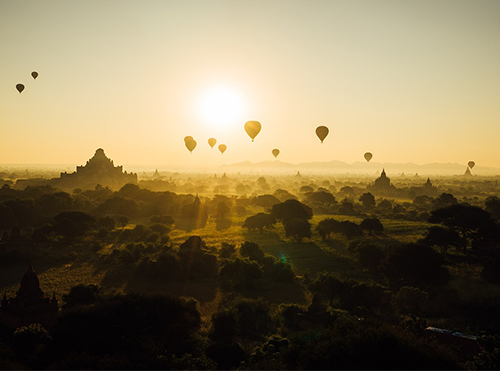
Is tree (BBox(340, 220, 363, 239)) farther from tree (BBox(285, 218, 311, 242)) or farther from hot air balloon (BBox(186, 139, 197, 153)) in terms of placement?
hot air balloon (BBox(186, 139, 197, 153))

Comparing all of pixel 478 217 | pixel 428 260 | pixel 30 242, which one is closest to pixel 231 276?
pixel 428 260

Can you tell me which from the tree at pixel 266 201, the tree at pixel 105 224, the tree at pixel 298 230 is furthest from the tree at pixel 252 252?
the tree at pixel 266 201

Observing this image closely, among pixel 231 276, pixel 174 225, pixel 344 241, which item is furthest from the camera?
pixel 174 225

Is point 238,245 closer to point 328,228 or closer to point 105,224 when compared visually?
point 328,228

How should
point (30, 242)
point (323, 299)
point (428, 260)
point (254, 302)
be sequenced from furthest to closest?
point (30, 242) < point (428, 260) < point (323, 299) < point (254, 302)

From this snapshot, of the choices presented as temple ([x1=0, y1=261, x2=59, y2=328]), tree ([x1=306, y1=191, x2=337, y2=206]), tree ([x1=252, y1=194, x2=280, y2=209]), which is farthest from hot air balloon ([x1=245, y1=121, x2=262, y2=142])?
temple ([x1=0, y1=261, x2=59, y2=328])

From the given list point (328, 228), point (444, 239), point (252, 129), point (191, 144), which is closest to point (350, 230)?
point (328, 228)

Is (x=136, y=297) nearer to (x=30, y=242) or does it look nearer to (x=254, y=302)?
(x=254, y=302)

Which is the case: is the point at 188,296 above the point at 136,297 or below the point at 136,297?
below
